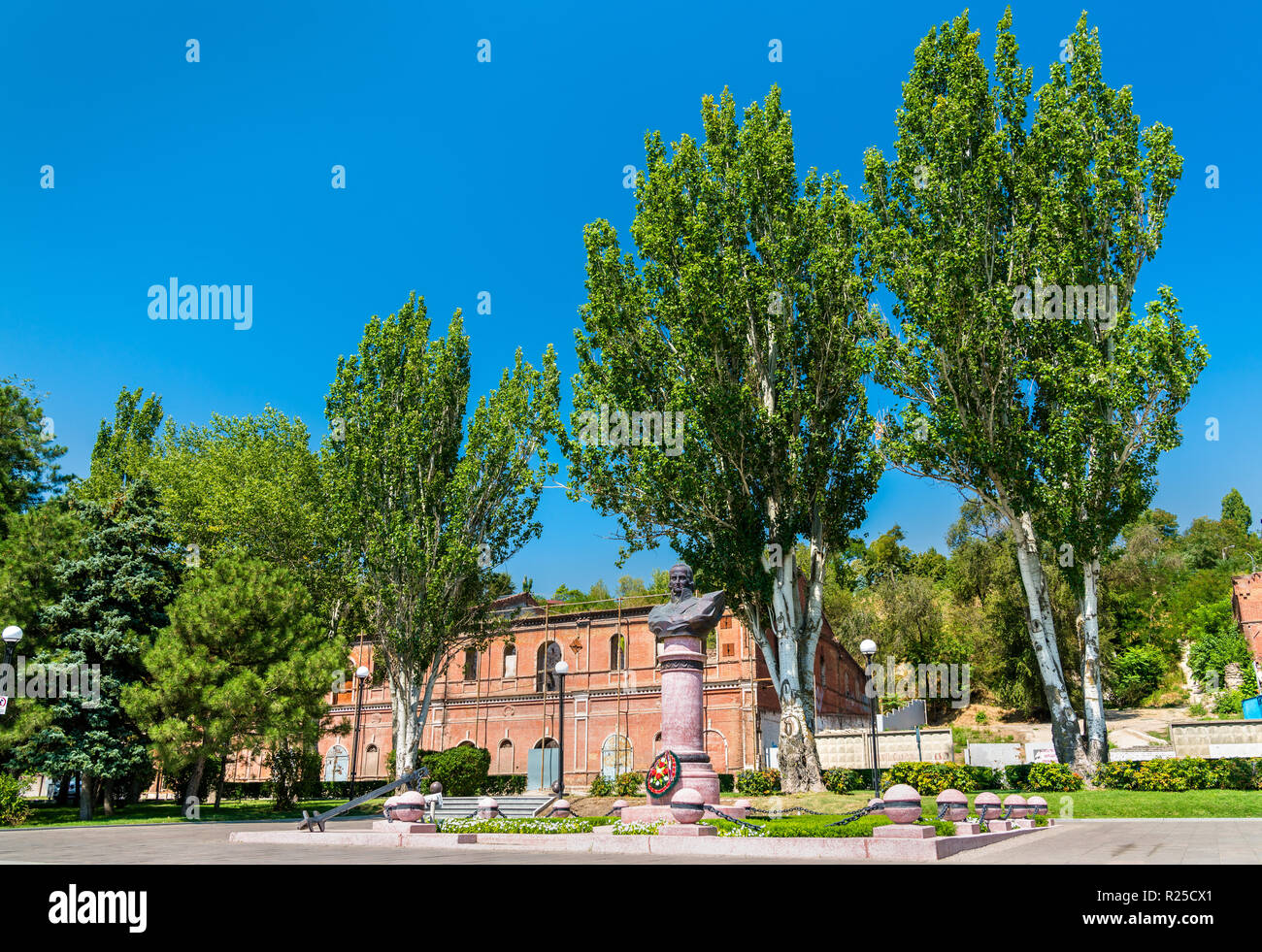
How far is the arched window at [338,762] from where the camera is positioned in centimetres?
4162

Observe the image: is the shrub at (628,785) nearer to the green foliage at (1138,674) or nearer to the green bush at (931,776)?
the green bush at (931,776)

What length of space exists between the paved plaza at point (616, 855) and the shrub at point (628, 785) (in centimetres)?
1008

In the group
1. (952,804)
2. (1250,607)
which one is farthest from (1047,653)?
(1250,607)

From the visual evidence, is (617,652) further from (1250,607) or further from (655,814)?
(1250,607)

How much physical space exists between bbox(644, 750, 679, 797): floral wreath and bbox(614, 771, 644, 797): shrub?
7.83 metres

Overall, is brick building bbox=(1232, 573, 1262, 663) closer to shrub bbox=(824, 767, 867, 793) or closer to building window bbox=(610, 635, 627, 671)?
shrub bbox=(824, 767, 867, 793)

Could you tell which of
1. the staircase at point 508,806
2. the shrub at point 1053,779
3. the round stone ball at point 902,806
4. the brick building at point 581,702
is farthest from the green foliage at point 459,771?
the round stone ball at point 902,806

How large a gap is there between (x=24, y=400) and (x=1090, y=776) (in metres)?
38.6

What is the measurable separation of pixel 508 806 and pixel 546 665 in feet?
54.3

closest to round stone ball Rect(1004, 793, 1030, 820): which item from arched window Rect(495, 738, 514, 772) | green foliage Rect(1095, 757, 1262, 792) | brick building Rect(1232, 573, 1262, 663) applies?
green foliage Rect(1095, 757, 1262, 792)

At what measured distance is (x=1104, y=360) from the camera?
68.1ft

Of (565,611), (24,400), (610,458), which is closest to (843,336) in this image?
(610,458)
